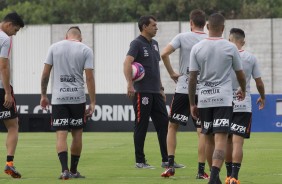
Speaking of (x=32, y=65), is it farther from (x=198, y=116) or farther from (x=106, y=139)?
(x=198, y=116)

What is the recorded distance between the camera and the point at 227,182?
12.3m

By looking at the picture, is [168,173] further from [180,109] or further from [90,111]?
[90,111]

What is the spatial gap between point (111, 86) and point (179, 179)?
38.1 m

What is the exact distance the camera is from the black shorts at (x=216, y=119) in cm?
1145

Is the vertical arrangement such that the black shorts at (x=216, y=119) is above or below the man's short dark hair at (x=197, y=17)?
below

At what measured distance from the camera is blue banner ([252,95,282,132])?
91.6 feet

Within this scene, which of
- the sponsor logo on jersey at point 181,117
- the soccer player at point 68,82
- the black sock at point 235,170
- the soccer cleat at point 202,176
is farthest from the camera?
the sponsor logo on jersey at point 181,117

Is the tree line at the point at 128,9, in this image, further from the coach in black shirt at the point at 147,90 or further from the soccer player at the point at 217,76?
the soccer player at the point at 217,76

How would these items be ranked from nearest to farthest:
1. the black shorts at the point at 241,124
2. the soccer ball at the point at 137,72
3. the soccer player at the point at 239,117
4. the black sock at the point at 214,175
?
the black sock at the point at 214,175 → the soccer player at the point at 239,117 → the black shorts at the point at 241,124 → the soccer ball at the point at 137,72

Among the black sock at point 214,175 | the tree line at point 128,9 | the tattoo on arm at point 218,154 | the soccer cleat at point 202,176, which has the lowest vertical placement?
the soccer cleat at point 202,176

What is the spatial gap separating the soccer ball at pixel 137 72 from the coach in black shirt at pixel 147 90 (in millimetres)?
71

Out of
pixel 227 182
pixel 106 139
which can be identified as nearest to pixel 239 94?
pixel 227 182

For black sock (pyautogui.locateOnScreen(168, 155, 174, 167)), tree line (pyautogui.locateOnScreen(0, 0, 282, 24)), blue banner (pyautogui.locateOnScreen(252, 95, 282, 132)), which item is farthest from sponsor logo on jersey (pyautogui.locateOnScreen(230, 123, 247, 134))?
tree line (pyautogui.locateOnScreen(0, 0, 282, 24))

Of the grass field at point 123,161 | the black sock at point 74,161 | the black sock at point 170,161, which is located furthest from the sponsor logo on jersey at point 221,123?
the black sock at point 74,161
